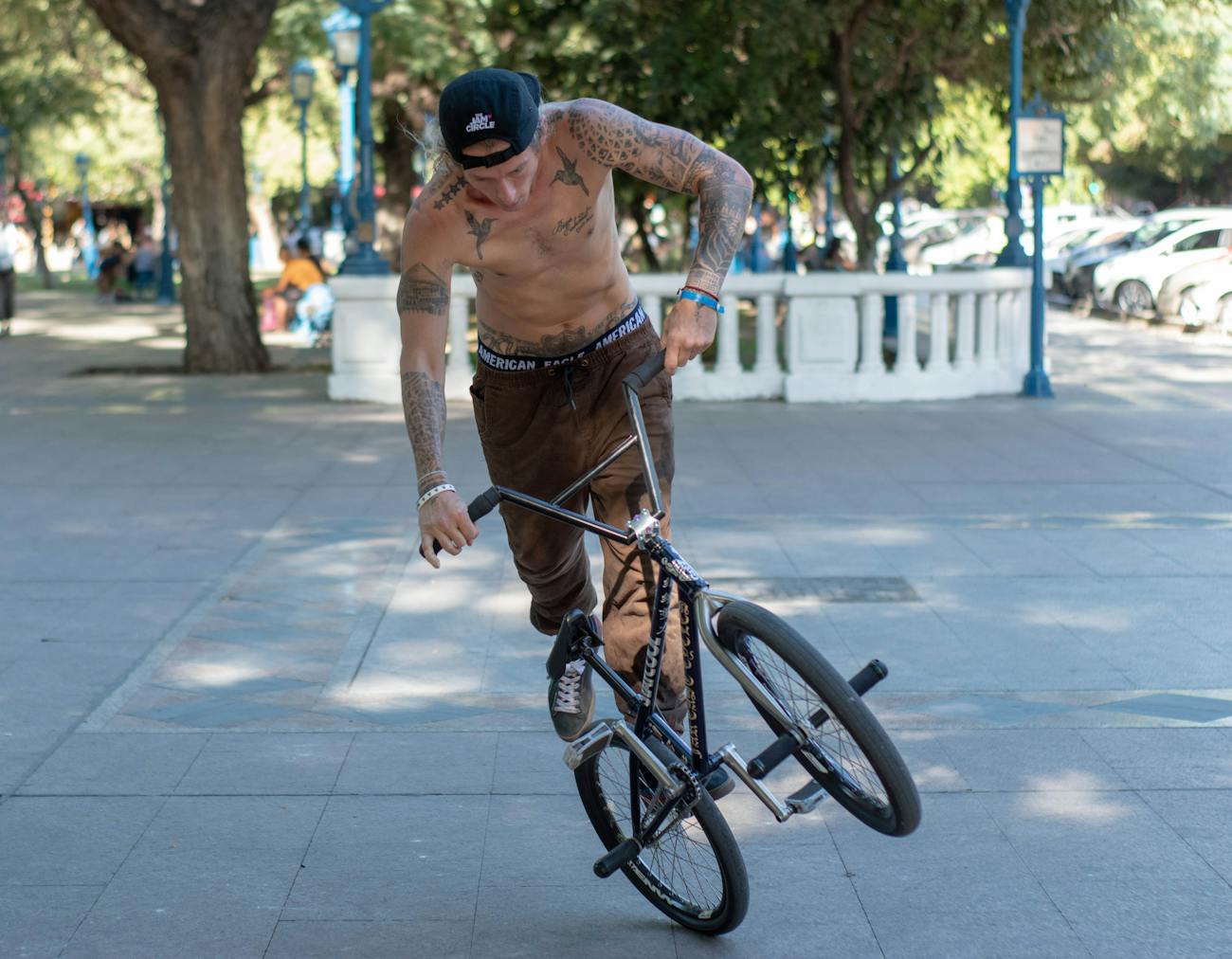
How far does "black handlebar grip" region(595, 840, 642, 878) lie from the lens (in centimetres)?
368

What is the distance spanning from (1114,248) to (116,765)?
29.1 m

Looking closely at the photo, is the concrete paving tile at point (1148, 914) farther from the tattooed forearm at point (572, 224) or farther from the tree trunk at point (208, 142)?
the tree trunk at point (208, 142)

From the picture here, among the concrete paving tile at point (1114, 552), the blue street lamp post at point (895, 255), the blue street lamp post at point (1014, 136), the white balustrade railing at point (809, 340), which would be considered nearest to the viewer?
the concrete paving tile at point (1114, 552)

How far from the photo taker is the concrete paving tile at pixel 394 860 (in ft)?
12.5

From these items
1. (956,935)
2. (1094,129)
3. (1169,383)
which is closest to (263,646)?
(956,935)

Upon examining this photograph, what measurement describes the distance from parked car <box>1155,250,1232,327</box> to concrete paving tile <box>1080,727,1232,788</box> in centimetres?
1860

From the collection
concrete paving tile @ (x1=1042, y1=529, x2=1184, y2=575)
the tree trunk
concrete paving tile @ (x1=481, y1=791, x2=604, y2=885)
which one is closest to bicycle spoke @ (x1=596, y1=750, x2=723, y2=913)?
concrete paving tile @ (x1=481, y1=791, x2=604, y2=885)

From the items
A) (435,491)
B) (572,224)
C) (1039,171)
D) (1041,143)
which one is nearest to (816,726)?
(435,491)

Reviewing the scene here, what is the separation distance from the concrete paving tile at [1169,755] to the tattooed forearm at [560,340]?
192 centimetres

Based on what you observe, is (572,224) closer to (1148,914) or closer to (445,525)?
(445,525)

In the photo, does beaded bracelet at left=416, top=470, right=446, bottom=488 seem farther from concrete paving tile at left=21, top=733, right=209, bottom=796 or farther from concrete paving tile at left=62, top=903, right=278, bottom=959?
concrete paving tile at left=21, top=733, right=209, bottom=796

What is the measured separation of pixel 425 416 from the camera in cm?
373

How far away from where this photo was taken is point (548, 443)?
13.7 ft

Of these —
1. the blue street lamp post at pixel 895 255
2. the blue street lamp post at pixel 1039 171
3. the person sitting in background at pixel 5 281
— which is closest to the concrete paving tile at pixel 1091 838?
the blue street lamp post at pixel 1039 171
